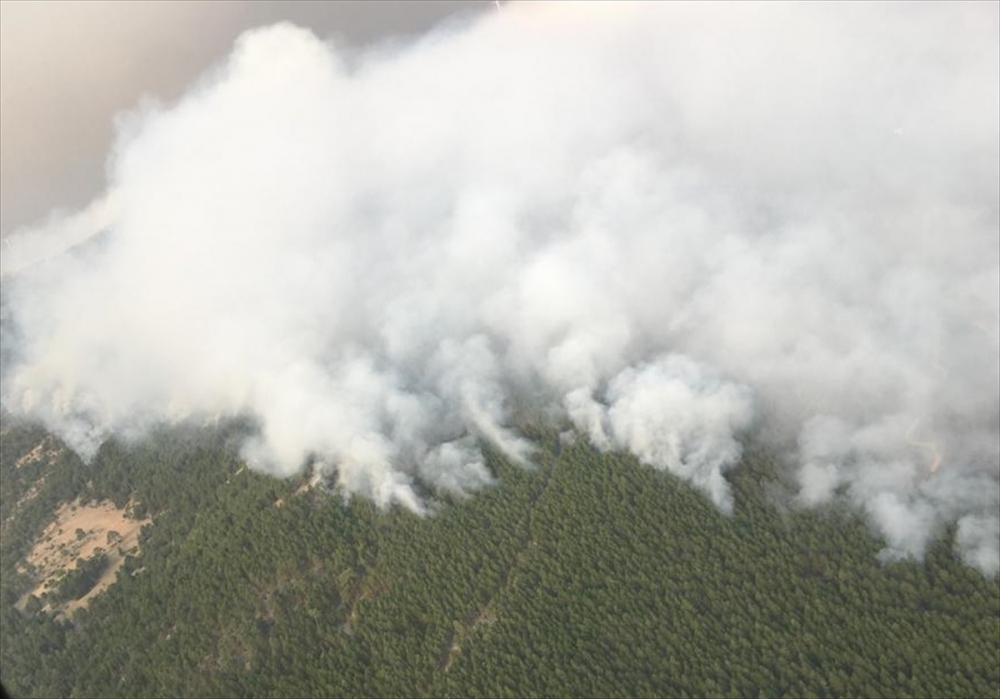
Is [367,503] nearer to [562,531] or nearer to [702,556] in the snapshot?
[562,531]

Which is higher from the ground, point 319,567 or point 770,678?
point 319,567

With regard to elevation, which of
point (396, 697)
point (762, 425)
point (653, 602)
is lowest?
point (762, 425)

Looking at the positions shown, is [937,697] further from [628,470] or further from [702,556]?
[628,470]

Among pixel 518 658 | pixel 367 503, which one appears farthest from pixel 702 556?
pixel 367 503

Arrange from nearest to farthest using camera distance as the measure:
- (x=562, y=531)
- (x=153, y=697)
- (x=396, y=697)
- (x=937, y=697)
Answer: (x=937, y=697)
(x=396, y=697)
(x=153, y=697)
(x=562, y=531)

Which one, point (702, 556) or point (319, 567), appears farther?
point (319, 567)

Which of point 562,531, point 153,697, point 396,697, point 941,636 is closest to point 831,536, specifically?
point 941,636

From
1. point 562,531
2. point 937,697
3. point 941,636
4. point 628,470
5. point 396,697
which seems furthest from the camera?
point 628,470
